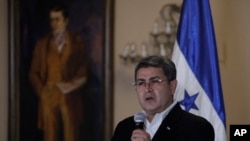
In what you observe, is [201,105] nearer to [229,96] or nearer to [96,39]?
[229,96]

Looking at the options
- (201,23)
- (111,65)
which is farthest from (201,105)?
(111,65)

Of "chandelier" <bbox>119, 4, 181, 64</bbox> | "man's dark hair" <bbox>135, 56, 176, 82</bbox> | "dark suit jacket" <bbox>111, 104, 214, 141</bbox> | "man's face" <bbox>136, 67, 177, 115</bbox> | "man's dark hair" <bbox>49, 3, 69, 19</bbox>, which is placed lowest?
"dark suit jacket" <bbox>111, 104, 214, 141</bbox>

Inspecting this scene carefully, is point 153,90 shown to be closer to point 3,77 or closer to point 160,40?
point 160,40

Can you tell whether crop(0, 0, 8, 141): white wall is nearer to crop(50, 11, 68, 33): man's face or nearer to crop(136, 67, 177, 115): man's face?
crop(50, 11, 68, 33): man's face

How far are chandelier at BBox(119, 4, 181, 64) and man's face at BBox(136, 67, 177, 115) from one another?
1.69m

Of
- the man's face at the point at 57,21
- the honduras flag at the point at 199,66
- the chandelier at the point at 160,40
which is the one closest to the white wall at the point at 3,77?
the man's face at the point at 57,21

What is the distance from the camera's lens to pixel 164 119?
237 centimetres

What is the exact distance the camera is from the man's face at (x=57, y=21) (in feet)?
14.2

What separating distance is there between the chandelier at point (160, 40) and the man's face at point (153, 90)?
169 centimetres

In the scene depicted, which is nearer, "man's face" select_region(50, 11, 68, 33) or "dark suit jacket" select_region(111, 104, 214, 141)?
"dark suit jacket" select_region(111, 104, 214, 141)

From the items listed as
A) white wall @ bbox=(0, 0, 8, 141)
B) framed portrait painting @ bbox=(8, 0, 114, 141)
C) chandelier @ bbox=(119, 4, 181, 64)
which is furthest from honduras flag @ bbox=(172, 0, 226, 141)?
white wall @ bbox=(0, 0, 8, 141)

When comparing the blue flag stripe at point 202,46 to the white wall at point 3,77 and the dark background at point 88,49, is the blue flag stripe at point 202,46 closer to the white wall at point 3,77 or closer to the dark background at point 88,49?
the dark background at point 88,49

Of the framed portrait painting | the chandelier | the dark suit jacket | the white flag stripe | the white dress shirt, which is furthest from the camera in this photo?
the framed portrait painting

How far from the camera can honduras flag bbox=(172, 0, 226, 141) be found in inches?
139
